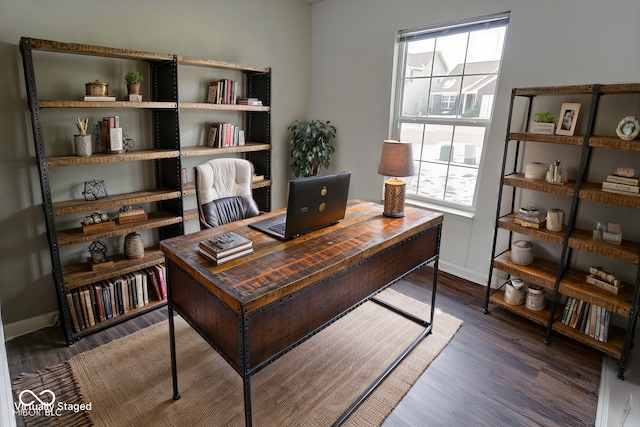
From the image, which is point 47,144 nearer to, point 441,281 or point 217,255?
point 217,255

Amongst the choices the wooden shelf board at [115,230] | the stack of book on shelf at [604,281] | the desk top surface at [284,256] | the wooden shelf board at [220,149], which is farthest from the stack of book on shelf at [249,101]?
the stack of book on shelf at [604,281]

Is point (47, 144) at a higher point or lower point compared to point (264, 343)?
higher

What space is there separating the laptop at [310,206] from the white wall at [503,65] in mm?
1668

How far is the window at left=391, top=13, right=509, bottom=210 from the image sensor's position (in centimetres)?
301

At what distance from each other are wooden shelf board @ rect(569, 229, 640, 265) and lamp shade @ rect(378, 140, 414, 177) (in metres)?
1.23

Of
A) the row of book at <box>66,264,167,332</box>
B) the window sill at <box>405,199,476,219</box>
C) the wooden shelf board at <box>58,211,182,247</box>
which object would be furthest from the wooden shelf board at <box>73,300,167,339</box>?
the window sill at <box>405,199,476,219</box>

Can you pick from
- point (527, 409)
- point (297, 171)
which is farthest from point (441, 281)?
point (297, 171)

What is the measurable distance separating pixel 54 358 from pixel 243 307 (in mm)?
1765

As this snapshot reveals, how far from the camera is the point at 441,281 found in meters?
3.36

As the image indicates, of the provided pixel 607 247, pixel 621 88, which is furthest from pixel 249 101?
pixel 607 247

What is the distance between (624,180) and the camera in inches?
86.4

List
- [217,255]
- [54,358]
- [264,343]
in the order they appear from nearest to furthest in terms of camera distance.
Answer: [264,343], [217,255], [54,358]

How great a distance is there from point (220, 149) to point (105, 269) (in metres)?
1.31

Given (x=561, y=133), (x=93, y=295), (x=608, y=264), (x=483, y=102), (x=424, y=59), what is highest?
(x=424, y=59)
